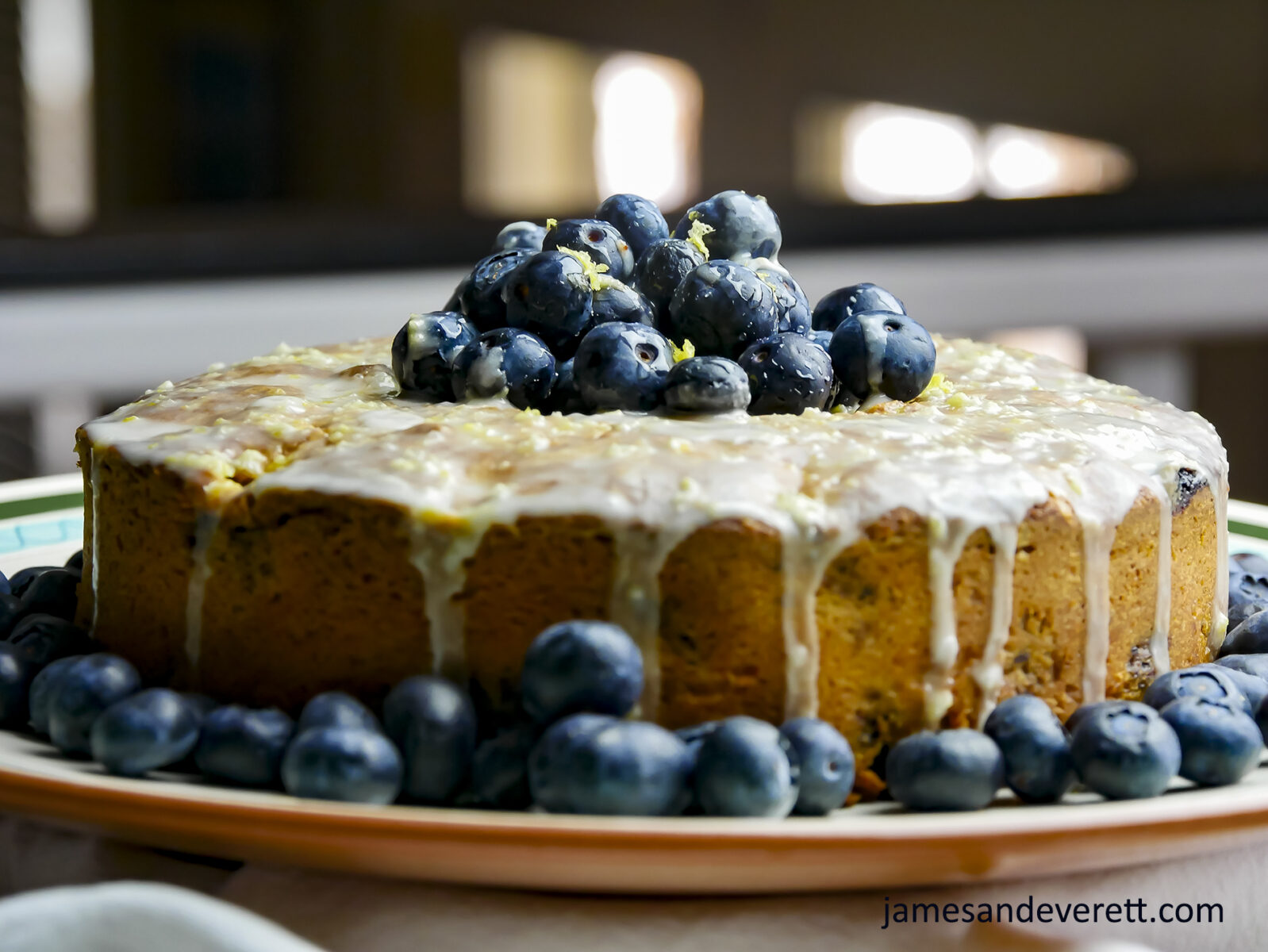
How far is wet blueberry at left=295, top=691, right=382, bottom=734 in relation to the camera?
982 mm

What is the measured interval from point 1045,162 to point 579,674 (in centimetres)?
574

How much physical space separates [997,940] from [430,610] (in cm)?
45

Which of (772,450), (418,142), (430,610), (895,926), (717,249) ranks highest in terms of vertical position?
(418,142)

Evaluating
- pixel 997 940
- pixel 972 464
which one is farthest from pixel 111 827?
pixel 972 464

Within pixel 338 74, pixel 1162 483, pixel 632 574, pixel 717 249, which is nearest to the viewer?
pixel 632 574

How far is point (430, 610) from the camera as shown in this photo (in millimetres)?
1070

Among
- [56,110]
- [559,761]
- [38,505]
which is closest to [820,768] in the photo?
[559,761]

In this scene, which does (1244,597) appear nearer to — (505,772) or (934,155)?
(505,772)

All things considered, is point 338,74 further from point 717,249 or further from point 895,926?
point 895,926

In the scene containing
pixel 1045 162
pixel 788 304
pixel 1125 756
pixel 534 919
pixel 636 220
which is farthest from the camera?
pixel 1045 162

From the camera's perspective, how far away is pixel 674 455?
1.09 metres

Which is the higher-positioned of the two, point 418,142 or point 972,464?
point 418,142

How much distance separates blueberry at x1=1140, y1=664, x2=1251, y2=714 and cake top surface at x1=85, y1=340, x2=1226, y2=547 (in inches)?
5.2

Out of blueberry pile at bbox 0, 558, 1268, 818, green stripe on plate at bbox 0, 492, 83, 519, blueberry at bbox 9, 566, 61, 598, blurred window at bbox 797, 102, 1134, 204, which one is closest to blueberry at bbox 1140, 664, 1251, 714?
blueberry pile at bbox 0, 558, 1268, 818
